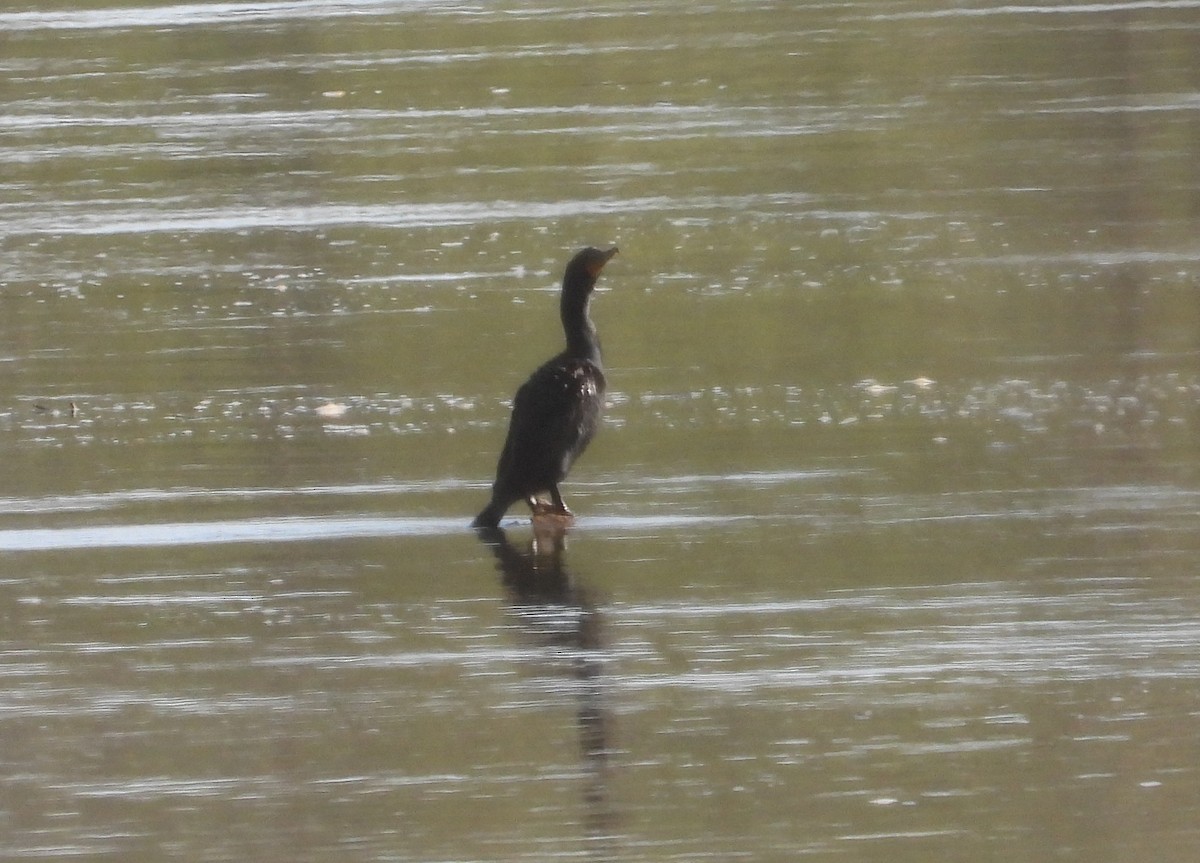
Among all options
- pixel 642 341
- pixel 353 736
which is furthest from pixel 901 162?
pixel 353 736

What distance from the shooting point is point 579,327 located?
28.8 feet

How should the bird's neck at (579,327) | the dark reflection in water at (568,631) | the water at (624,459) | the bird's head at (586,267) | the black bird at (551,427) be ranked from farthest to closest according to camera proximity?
1. the bird's head at (586,267)
2. the bird's neck at (579,327)
3. the black bird at (551,427)
4. the water at (624,459)
5. the dark reflection in water at (568,631)

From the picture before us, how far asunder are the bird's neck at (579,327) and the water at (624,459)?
358 millimetres

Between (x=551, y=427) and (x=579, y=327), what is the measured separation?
80cm

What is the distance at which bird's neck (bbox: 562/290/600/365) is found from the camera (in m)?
8.74

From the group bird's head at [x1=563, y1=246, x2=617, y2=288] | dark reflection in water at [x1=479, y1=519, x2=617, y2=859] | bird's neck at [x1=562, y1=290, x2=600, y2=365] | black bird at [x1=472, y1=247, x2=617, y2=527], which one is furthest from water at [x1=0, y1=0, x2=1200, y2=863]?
bird's head at [x1=563, y1=246, x2=617, y2=288]

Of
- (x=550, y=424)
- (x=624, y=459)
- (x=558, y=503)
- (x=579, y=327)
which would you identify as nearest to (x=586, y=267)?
(x=579, y=327)

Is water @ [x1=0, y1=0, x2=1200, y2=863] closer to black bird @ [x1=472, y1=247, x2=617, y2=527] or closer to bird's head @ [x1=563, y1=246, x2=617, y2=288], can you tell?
black bird @ [x1=472, y1=247, x2=617, y2=527]

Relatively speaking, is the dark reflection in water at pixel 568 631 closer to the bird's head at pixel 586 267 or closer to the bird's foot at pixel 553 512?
the bird's foot at pixel 553 512

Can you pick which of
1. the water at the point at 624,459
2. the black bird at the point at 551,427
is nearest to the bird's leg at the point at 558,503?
the black bird at the point at 551,427

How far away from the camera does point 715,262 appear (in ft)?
37.0

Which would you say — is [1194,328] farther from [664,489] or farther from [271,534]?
[271,534]

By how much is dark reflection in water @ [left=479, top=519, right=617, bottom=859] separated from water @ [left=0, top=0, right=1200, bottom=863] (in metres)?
0.02

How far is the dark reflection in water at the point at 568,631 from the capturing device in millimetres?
5488
